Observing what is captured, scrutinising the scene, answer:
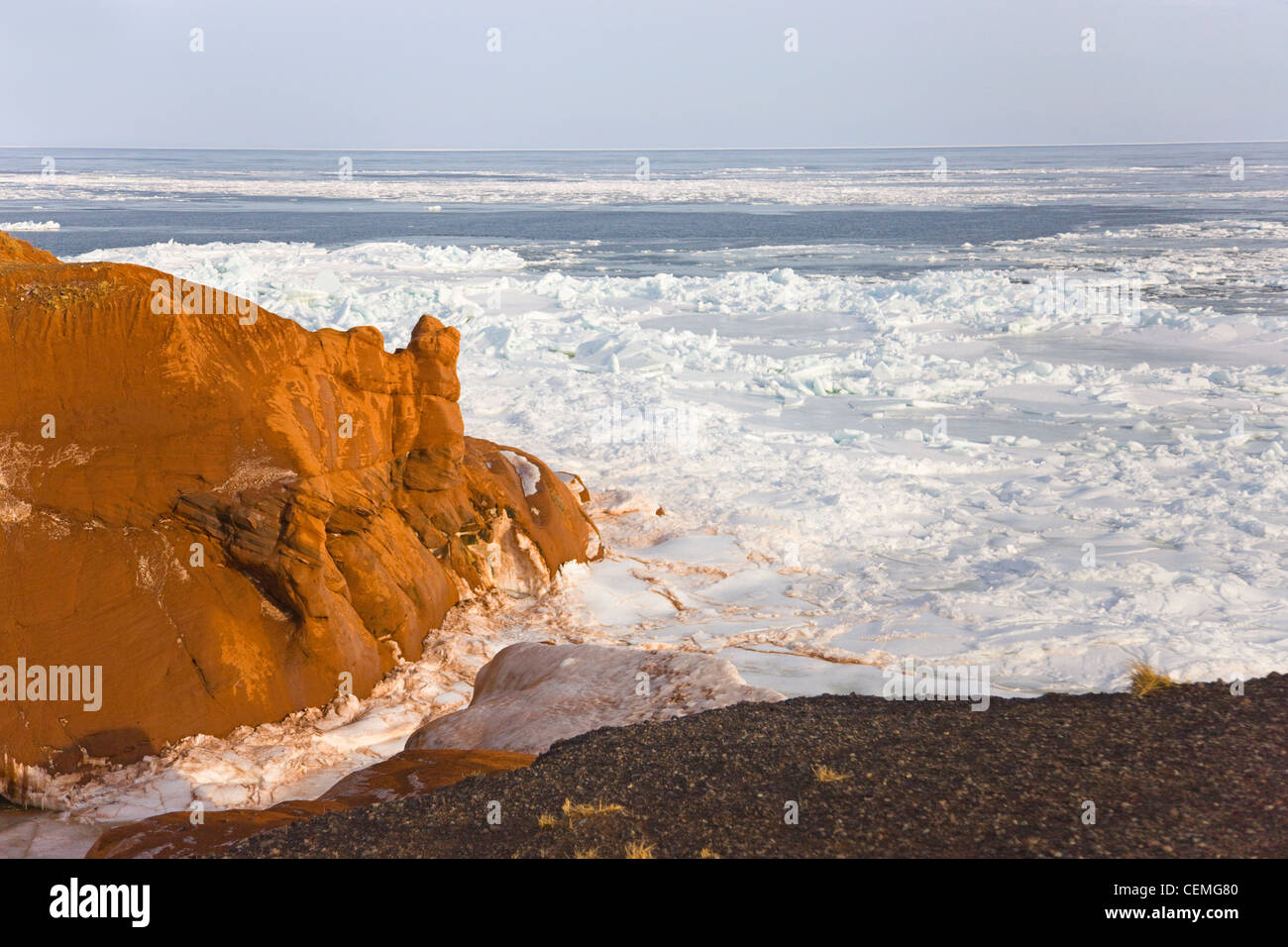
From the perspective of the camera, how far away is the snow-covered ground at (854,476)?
9.60 m

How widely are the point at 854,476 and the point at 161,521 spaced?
977cm

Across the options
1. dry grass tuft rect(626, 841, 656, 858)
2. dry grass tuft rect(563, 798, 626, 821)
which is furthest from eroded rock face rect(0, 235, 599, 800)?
dry grass tuft rect(626, 841, 656, 858)

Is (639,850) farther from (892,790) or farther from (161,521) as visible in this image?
(161,521)

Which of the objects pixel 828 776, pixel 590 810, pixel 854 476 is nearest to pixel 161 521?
pixel 590 810

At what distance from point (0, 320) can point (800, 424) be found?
1273 cm

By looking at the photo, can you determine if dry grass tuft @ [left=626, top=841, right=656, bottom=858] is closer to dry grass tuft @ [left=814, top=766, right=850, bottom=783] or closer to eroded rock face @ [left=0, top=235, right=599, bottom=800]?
dry grass tuft @ [left=814, top=766, right=850, bottom=783]

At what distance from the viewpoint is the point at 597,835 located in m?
5.21

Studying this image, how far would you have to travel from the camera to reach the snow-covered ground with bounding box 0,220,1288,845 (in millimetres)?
9602

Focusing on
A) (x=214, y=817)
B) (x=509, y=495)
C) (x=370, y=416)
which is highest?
(x=370, y=416)

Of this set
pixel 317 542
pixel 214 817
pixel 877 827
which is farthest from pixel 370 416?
pixel 877 827

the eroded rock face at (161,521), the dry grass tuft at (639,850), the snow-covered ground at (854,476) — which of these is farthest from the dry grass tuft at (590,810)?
the eroded rock face at (161,521)

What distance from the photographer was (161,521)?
322 inches

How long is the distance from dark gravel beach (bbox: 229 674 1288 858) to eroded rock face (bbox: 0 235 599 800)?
8.61ft
